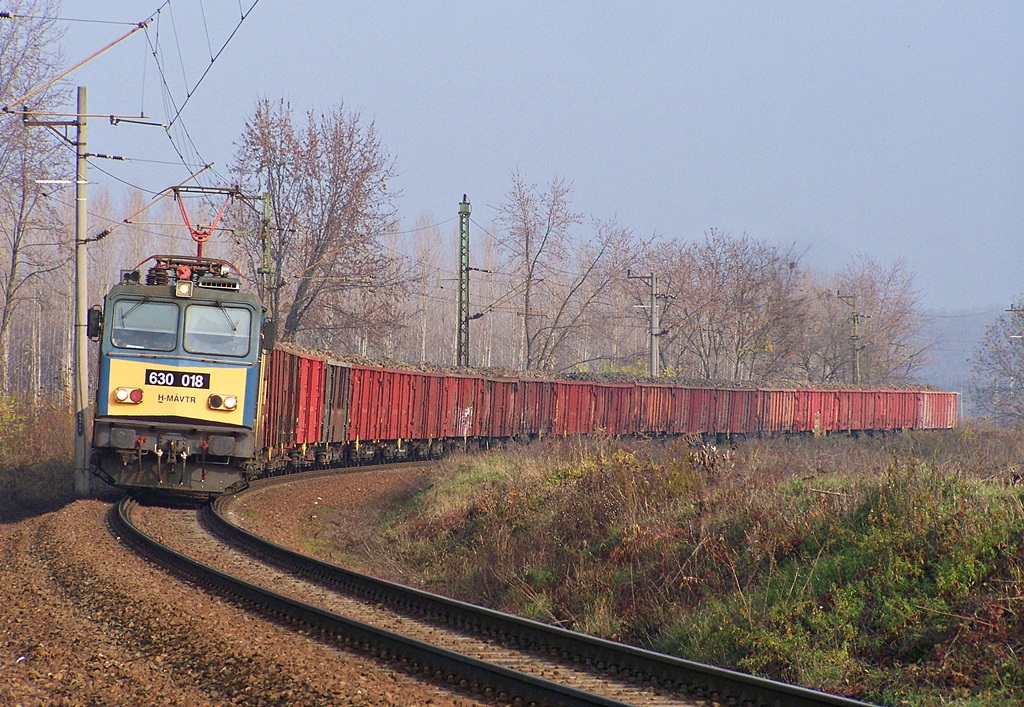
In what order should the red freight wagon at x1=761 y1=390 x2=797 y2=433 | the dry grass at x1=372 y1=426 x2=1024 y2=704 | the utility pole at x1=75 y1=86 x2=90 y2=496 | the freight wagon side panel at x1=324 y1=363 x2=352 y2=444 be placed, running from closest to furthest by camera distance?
the dry grass at x1=372 y1=426 x2=1024 y2=704 < the utility pole at x1=75 y1=86 x2=90 y2=496 < the freight wagon side panel at x1=324 y1=363 x2=352 y2=444 < the red freight wagon at x1=761 y1=390 x2=797 y2=433

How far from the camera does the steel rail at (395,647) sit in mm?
5801

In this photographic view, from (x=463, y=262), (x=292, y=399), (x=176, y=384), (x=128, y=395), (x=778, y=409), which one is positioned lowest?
(x=778, y=409)

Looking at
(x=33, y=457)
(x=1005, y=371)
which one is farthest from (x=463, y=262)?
(x=1005, y=371)

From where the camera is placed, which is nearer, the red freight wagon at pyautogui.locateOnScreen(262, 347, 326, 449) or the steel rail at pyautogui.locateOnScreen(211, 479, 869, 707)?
the steel rail at pyautogui.locateOnScreen(211, 479, 869, 707)

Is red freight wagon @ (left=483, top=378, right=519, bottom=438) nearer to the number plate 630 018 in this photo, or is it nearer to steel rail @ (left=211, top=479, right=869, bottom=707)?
the number plate 630 018

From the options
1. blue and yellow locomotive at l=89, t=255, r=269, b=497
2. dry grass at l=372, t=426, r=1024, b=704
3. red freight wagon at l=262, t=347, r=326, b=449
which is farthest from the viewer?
red freight wagon at l=262, t=347, r=326, b=449

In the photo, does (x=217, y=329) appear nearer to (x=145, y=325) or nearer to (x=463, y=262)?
(x=145, y=325)

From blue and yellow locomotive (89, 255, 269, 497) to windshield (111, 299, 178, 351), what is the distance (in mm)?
15

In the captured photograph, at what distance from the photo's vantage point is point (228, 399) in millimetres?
14031

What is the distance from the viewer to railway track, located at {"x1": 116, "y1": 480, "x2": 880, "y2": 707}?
596 centimetres

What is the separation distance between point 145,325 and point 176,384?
103 centimetres

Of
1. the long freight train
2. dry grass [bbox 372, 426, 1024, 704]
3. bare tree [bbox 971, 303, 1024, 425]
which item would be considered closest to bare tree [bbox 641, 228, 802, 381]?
bare tree [bbox 971, 303, 1024, 425]

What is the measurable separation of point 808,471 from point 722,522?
2.06 meters

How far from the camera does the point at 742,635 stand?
24.8 feet
